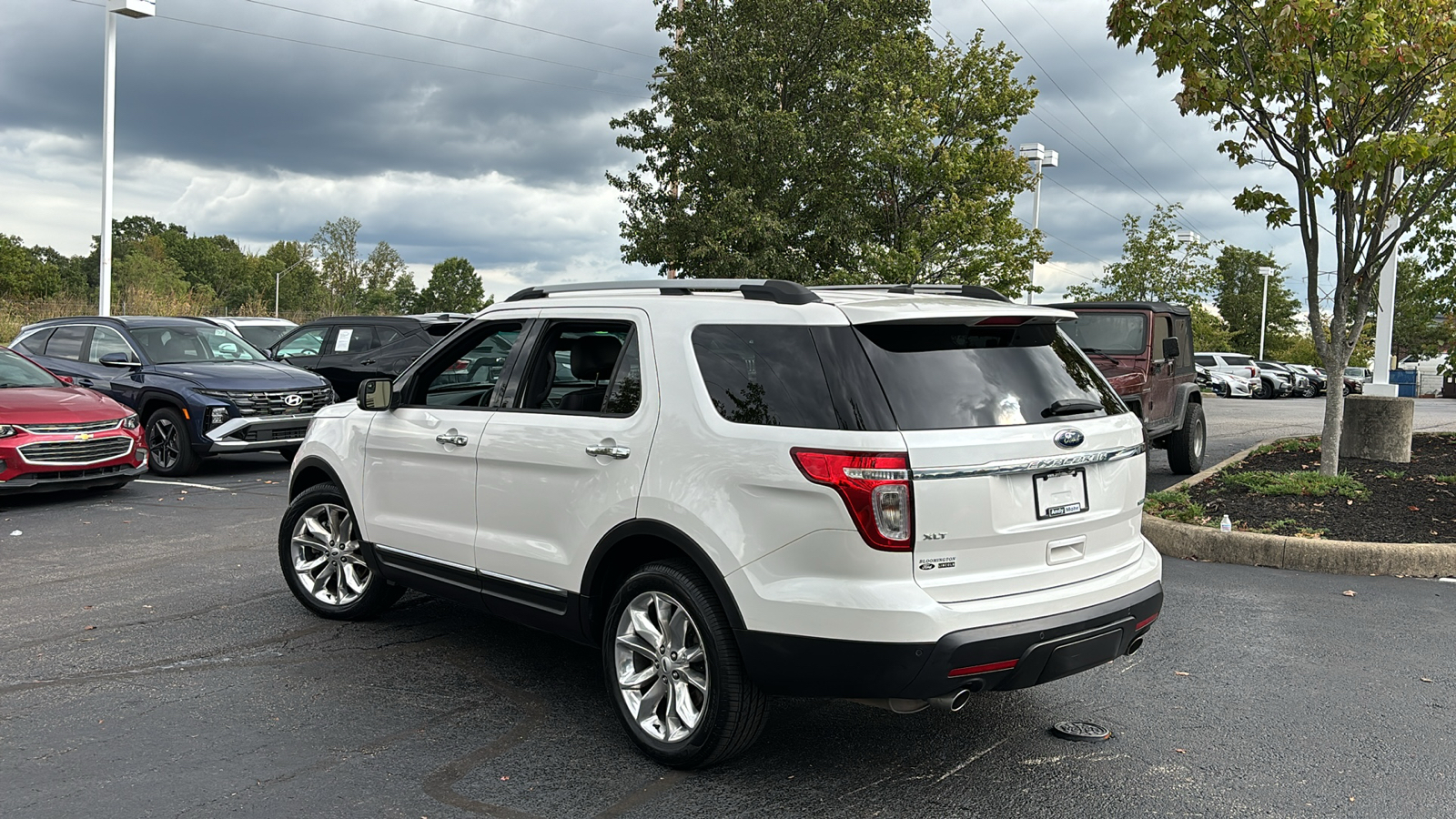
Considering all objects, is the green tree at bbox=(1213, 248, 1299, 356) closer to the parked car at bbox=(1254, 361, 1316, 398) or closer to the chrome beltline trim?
the parked car at bbox=(1254, 361, 1316, 398)

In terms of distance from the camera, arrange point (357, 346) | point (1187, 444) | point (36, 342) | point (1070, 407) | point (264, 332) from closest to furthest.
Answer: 1. point (1070, 407)
2. point (1187, 444)
3. point (36, 342)
4. point (357, 346)
5. point (264, 332)

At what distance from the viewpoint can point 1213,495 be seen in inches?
390

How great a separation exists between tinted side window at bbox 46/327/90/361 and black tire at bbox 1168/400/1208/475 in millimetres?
12976

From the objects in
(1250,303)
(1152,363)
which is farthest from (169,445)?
(1250,303)

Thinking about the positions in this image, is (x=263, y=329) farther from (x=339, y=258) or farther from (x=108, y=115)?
(x=339, y=258)

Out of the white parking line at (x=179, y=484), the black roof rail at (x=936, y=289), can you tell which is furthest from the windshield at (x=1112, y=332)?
the white parking line at (x=179, y=484)

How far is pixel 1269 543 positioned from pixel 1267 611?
5.09 feet

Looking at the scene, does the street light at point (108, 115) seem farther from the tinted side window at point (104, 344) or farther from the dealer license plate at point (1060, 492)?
the dealer license plate at point (1060, 492)

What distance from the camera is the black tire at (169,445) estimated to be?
40.0 feet

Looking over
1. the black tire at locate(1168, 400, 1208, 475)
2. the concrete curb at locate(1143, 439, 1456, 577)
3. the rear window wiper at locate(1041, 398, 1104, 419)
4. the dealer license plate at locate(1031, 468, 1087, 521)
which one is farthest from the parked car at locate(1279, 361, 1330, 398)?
the dealer license plate at locate(1031, 468, 1087, 521)

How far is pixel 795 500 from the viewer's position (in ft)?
12.0

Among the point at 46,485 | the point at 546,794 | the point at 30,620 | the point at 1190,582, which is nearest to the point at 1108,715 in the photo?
the point at 546,794

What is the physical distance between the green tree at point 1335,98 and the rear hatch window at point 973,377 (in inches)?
266

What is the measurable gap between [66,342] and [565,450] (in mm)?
11876
